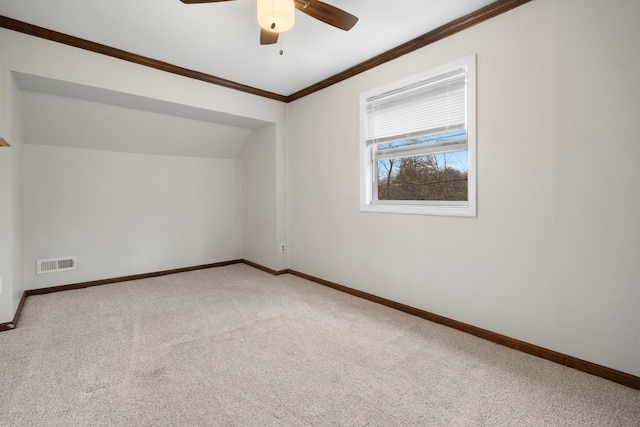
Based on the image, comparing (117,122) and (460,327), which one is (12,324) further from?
(460,327)

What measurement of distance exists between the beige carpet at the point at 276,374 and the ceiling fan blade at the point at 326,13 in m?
2.20

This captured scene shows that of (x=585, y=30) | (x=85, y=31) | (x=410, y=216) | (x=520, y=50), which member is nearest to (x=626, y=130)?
(x=585, y=30)

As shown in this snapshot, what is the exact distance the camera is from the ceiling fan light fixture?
1.71 meters

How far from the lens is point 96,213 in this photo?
373 centimetres

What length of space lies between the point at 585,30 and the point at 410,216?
5.43 ft

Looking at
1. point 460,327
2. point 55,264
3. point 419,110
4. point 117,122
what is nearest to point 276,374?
point 460,327

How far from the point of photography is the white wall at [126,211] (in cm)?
340

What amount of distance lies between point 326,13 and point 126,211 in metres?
3.43

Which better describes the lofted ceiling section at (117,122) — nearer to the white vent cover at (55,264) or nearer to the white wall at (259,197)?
the white wall at (259,197)

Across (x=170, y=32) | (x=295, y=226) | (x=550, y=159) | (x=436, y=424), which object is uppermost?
(x=170, y=32)

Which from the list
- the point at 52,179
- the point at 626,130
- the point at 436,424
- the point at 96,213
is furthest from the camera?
the point at 96,213

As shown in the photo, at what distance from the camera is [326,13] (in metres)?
1.92

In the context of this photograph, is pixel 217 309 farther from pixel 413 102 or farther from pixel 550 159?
pixel 550 159

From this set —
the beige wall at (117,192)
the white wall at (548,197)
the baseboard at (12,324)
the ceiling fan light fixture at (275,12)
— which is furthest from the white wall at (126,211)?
the ceiling fan light fixture at (275,12)
